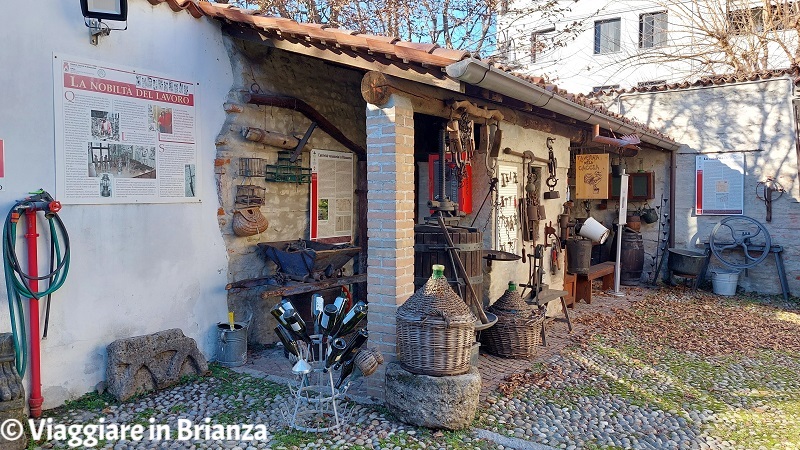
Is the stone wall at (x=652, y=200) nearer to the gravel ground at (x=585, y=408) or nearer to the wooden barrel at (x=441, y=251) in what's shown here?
the gravel ground at (x=585, y=408)

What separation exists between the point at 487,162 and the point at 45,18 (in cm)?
391

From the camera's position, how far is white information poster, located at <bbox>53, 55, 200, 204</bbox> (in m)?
4.18

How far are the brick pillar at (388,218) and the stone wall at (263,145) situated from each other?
5.38ft

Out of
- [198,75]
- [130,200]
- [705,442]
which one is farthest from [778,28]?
[130,200]

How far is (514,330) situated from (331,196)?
8.51ft

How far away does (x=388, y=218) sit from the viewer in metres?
4.20

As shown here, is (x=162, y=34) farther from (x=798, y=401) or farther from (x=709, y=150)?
(x=709, y=150)

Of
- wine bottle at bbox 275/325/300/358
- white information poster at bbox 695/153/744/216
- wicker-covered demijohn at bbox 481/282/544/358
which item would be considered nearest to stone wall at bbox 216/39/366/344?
wine bottle at bbox 275/325/300/358

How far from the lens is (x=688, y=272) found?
966 cm

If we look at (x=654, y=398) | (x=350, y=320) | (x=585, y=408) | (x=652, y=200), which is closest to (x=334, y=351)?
(x=350, y=320)

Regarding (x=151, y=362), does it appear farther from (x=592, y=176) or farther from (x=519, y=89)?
(x=592, y=176)

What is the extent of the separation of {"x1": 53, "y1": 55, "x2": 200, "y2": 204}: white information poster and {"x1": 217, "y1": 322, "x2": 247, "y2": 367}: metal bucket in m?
1.28

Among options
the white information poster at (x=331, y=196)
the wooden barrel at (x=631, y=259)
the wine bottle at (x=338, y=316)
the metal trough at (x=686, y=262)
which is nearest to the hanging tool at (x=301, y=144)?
the white information poster at (x=331, y=196)

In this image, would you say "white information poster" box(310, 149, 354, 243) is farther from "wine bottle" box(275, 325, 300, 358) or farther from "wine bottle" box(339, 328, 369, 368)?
"wine bottle" box(275, 325, 300, 358)
